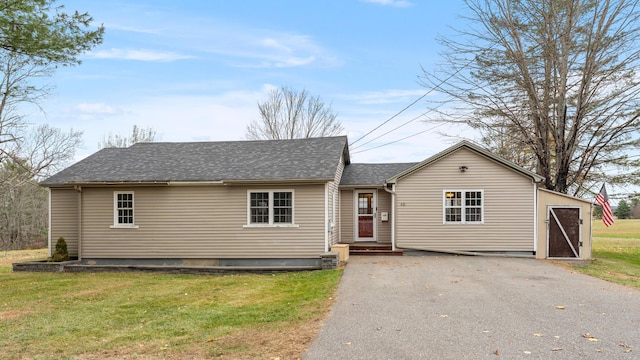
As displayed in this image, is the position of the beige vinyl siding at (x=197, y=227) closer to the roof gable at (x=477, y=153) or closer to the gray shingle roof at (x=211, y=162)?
the gray shingle roof at (x=211, y=162)

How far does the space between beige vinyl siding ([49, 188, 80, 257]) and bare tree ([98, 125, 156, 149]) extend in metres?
18.1

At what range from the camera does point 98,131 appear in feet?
110

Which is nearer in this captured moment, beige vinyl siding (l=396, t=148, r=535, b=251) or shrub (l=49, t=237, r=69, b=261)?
shrub (l=49, t=237, r=69, b=261)

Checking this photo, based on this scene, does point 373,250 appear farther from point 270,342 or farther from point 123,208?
point 270,342

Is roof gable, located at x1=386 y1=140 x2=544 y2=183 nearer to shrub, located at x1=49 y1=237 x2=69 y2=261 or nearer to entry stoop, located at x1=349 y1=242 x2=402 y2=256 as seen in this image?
entry stoop, located at x1=349 y1=242 x2=402 y2=256

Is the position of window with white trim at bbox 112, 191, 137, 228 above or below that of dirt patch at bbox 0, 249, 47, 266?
above

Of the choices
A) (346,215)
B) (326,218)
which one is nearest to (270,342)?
(326,218)

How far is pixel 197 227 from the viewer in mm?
14797

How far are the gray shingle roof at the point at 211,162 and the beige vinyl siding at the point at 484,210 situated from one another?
3.28 meters

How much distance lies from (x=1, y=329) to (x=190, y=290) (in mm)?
3992

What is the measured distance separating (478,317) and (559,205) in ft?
33.2

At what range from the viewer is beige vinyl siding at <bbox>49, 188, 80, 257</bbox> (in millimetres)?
15742

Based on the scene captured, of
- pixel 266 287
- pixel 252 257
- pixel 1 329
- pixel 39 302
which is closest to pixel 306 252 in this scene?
pixel 252 257

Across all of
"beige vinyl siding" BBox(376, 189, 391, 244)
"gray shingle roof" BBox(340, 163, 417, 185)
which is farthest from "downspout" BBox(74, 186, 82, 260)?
"beige vinyl siding" BBox(376, 189, 391, 244)
